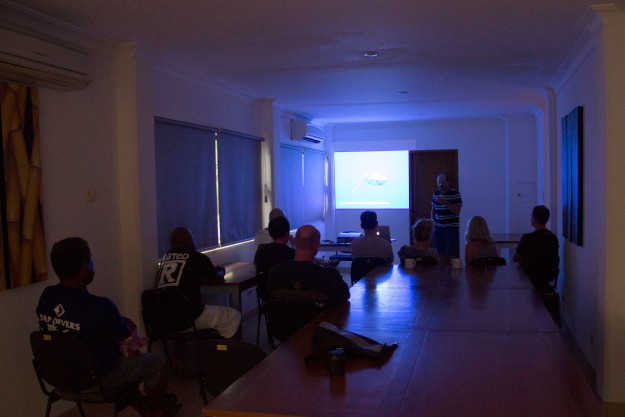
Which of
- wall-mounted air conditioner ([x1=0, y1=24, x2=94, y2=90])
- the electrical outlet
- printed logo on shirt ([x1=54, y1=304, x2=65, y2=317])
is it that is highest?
wall-mounted air conditioner ([x1=0, y1=24, x2=94, y2=90])

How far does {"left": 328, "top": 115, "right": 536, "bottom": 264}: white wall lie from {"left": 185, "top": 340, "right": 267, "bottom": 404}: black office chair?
8133 millimetres

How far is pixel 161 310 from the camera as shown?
430 centimetres

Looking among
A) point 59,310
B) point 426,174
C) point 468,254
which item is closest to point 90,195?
point 59,310

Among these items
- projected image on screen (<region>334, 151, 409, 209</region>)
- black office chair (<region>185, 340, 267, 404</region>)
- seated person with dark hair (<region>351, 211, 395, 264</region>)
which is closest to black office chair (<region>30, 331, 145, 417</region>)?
black office chair (<region>185, 340, 267, 404</region>)

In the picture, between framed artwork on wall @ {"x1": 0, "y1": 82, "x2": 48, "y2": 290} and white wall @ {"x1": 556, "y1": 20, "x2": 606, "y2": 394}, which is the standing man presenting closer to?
white wall @ {"x1": 556, "y1": 20, "x2": 606, "y2": 394}

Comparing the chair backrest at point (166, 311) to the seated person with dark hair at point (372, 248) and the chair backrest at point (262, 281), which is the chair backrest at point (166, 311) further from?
→ the seated person with dark hair at point (372, 248)

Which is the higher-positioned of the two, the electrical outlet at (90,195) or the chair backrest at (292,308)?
the electrical outlet at (90,195)

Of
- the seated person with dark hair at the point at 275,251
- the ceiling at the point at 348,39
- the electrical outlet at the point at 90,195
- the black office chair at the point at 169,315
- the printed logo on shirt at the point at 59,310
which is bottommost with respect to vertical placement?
the black office chair at the point at 169,315

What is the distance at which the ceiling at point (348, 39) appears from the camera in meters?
3.64

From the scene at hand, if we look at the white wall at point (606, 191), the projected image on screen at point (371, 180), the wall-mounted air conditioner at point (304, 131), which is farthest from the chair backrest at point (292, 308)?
the projected image on screen at point (371, 180)

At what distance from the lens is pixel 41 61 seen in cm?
353

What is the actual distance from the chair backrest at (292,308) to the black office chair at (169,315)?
0.89 m

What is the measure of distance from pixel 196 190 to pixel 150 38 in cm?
186

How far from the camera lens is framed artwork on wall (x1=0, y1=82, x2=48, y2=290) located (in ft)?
11.4
